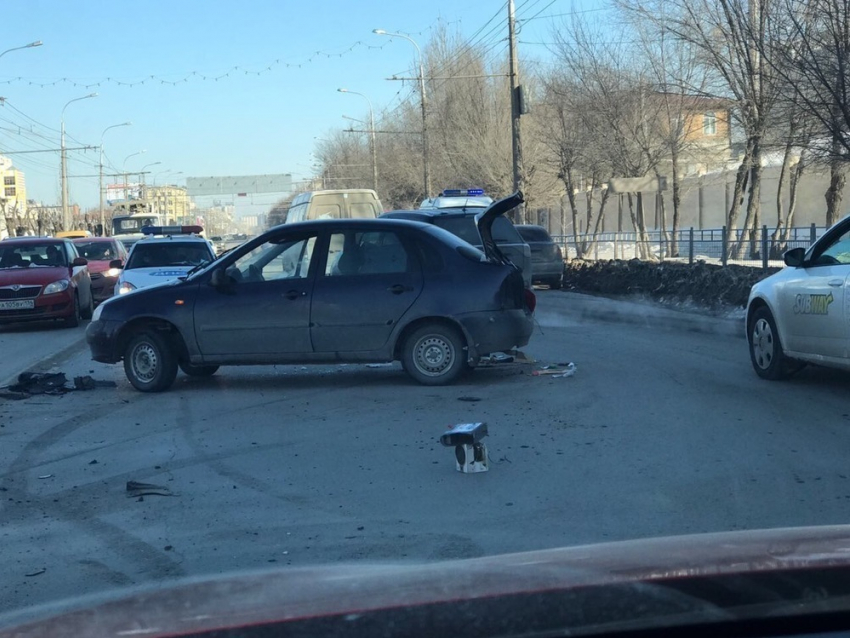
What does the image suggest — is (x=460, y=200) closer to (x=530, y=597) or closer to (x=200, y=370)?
(x=200, y=370)

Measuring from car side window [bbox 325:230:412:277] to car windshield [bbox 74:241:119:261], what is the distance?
1564 centimetres

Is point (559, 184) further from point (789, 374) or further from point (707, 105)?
point (789, 374)

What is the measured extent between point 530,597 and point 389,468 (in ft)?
15.9

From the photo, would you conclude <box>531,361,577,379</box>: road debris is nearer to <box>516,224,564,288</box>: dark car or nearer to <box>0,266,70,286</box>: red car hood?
<box>0,266,70,286</box>: red car hood

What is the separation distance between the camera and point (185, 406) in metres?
8.95

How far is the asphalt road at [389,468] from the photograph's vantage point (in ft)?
16.2

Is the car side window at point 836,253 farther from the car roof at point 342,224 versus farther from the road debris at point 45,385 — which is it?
the road debris at point 45,385

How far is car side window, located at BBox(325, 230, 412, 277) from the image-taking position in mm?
9516

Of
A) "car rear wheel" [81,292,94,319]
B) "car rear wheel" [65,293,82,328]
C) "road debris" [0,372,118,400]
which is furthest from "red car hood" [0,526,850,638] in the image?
"car rear wheel" [81,292,94,319]

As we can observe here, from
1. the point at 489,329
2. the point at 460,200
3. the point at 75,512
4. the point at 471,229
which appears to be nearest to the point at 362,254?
the point at 489,329

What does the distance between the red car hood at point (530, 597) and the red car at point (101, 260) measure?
66.9 feet

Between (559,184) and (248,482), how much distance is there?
40.8m

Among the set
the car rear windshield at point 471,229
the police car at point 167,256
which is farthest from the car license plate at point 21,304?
the car rear windshield at point 471,229

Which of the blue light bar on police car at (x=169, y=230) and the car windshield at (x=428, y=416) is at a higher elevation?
the blue light bar on police car at (x=169, y=230)
